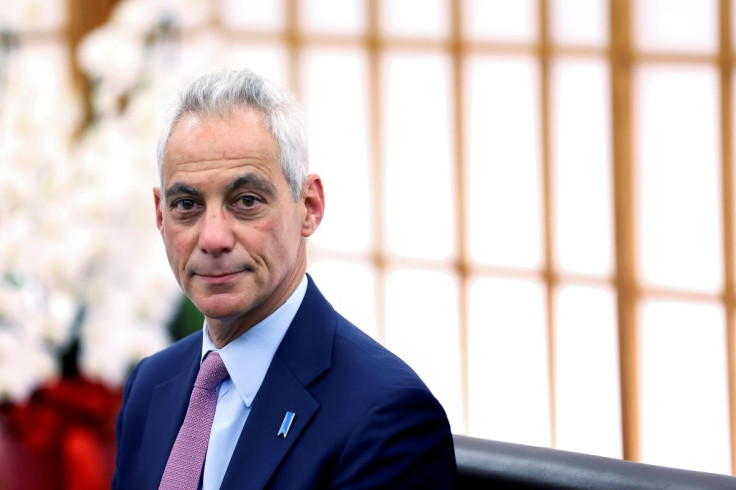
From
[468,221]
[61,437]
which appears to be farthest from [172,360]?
[468,221]

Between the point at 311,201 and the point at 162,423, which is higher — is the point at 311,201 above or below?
above

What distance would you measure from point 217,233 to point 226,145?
0.33 feet

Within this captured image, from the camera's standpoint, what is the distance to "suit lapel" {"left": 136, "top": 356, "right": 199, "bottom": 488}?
5.29 ft

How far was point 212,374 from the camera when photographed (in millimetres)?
1562

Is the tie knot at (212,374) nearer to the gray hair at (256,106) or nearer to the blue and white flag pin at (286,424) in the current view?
the blue and white flag pin at (286,424)

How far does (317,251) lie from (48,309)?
3.18 feet

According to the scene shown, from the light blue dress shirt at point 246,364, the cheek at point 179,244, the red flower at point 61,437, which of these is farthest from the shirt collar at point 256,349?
the red flower at point 61,437

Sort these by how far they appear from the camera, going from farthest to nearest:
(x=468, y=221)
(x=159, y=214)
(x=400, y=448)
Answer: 1. (x=468, y=221)
2. (x=159, y=214)
3. (x=400, y=448)

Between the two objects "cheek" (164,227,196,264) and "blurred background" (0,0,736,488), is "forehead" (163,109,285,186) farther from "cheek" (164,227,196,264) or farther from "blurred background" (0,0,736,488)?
"blurred background" (0,0,736,488)

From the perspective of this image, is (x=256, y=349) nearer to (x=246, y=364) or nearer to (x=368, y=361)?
(x=246, y=364)

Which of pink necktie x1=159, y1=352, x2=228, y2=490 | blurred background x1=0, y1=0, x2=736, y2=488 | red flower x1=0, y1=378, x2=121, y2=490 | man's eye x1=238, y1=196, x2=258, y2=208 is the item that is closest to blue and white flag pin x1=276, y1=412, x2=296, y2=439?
pink necktie x1=159, y1=352, x2=228, y2=490

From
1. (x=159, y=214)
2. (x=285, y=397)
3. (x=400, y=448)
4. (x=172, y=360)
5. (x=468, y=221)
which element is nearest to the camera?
(x=400, y=448)

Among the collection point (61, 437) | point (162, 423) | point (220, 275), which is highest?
point (220, 275)

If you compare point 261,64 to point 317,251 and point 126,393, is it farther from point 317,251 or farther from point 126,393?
point 126,393
